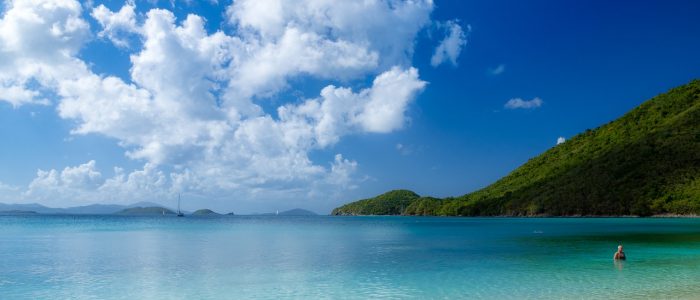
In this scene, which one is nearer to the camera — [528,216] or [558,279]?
[558,279]

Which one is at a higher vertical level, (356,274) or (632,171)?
(632,171)

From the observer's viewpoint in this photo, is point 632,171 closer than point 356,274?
No

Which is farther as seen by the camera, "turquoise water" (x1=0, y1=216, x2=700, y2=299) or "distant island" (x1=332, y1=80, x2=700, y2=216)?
"distant island" (x1=332, y1=80, x2=700, y2=216)

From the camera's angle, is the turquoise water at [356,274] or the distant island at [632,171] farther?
the distant island at [632,171]

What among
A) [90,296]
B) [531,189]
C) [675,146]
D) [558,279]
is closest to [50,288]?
[90,296]

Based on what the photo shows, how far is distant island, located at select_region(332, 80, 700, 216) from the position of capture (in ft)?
435

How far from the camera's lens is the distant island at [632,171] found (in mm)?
132625

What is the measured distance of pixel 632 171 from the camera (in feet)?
479

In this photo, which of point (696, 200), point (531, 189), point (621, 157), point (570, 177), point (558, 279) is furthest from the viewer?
point (531, 189)

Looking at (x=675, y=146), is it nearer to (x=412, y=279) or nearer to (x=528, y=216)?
(x=528, y=216)

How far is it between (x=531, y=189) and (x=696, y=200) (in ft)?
222

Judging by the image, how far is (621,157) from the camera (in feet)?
509

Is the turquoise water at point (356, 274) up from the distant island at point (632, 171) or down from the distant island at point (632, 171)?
down

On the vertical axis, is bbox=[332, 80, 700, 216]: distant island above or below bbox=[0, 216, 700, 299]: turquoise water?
above
